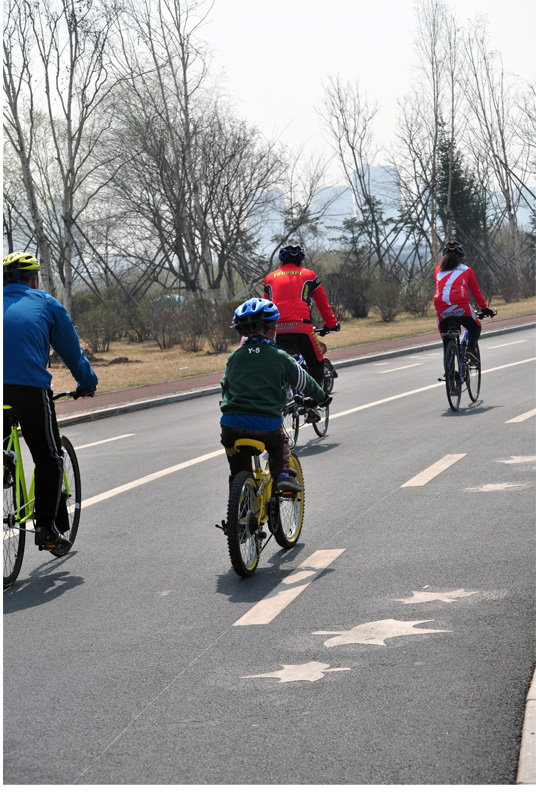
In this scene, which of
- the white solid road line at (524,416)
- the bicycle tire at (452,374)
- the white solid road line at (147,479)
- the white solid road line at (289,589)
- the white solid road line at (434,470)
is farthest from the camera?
the bicycle tire at (452,374)

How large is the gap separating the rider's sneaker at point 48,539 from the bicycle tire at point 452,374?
7304mm

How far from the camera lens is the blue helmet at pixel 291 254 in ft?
35.2

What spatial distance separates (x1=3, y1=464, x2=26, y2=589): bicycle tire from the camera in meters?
5.79

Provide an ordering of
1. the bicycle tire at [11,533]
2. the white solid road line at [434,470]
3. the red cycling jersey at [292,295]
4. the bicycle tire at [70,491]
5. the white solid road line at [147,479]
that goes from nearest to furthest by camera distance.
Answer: the bicycle tire at [11,533] < the bicycle tire at [70,491] < the white solid road line at [434,470] < the white solid road line at [147,479] < the red cycling jersey at [292,295]

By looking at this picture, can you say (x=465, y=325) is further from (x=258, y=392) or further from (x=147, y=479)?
(x=258, y=392)

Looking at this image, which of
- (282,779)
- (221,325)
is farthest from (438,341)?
(282,779)

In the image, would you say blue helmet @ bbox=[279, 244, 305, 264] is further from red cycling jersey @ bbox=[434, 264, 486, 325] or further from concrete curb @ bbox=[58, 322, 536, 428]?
concrete curb @ bbox=[58, 322, 536, 428]

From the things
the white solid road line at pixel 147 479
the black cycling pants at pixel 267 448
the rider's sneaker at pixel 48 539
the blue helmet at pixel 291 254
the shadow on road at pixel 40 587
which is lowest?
the shadow on road at pixel 40 587

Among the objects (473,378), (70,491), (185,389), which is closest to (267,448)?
(70,491)

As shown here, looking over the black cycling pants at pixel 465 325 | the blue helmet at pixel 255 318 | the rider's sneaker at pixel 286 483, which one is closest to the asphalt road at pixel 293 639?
the rider's sneaker at pixel 286 483

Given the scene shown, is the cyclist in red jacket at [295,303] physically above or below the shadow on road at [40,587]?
above

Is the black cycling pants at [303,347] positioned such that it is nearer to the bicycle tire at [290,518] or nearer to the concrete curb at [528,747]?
the bicycle tire at [290,518]

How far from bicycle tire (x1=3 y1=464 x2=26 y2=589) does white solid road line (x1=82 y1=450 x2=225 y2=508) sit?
7.85ft

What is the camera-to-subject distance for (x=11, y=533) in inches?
231
